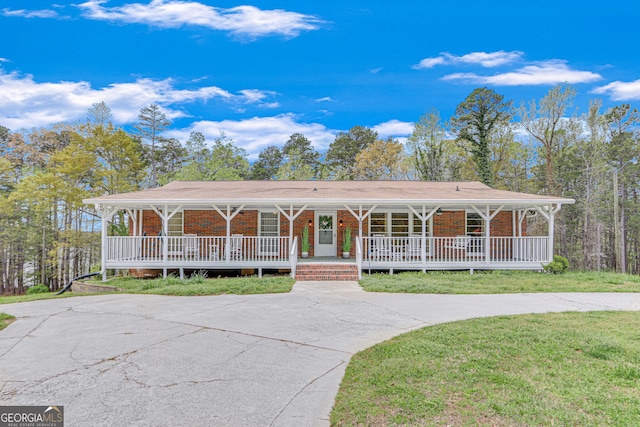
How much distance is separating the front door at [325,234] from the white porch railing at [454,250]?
148cm

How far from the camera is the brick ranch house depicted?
41.2 feet

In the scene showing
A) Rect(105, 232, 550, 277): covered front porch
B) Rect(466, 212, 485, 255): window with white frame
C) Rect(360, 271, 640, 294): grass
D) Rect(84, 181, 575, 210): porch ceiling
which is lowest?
Rect(360, 271, 640, 294): grass

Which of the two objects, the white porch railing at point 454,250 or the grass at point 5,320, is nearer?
the grass at point 5,320

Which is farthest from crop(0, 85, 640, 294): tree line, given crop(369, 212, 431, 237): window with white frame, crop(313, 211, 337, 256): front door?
crop(369, 212, 431, 237): window with white frame

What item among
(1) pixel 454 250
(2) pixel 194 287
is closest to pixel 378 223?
(1) pixel 454 250

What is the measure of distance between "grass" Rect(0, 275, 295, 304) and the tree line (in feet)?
31.7

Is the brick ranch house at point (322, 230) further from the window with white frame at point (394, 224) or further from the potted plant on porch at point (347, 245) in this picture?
the potted plant on porch at point (347, 245)

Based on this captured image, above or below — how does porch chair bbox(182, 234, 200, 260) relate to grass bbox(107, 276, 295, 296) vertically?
above

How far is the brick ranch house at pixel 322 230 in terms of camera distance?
12.6 meters

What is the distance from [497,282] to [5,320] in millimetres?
11804

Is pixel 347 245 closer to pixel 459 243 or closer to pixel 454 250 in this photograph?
pixel 454 250

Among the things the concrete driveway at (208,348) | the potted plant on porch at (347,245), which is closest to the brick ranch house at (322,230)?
the potted plant on porch at (347,245)

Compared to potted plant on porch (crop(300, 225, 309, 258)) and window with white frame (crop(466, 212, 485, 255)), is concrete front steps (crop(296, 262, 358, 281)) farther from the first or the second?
window with white frame (crop(466, 212, 485, 255))

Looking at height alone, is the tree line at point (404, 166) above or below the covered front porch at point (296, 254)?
above
